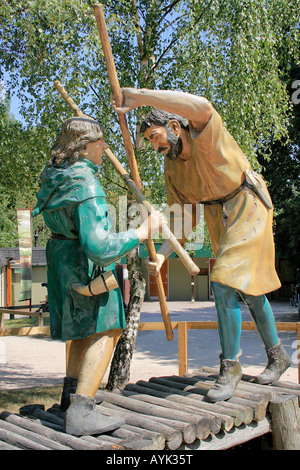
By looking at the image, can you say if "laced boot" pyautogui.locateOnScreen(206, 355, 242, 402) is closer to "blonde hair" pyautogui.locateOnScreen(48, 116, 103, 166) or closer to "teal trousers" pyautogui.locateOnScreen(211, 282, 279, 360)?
"teal trousers" pyautogui.locateOnScreen(211, 282, 279, 360)

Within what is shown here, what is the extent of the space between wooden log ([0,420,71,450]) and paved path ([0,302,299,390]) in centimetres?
544

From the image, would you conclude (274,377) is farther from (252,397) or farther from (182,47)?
(182,47)

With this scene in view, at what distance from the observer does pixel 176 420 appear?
2.74 m

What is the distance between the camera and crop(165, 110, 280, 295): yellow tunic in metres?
2.96

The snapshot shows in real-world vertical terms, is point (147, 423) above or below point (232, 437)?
above

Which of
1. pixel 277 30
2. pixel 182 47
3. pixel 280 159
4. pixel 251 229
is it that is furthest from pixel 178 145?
pixel 280 159

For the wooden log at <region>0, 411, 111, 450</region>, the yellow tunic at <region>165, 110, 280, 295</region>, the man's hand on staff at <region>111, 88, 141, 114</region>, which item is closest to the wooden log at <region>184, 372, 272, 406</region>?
the yellow tunic at <region>165, 110, 280, 295</region>

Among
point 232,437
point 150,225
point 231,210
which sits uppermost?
point 231,210

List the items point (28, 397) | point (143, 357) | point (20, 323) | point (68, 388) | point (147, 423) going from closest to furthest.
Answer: point (147, 423)
point (68, 388)
point (28, 397)
point (143, 357)
point (20, 323)

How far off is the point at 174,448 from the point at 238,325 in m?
0.84

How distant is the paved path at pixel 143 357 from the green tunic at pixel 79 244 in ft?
18.2

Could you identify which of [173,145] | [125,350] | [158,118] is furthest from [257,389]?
[125,350]

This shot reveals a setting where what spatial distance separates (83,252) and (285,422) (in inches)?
65.0

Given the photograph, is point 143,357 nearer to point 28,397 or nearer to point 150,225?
point 28,397
